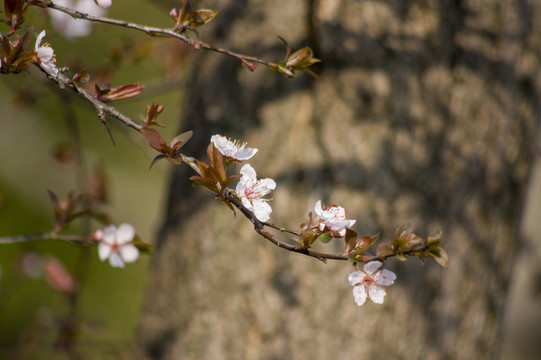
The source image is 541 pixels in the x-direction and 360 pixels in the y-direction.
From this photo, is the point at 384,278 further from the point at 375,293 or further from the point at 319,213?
the point at 319,213

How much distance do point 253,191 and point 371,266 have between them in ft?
0.72

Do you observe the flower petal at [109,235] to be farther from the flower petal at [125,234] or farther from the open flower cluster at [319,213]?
the open flower cluster at [319,213]

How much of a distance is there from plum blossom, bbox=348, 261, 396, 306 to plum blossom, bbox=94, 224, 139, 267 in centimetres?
54

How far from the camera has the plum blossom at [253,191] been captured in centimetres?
72

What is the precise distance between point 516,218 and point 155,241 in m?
1.25

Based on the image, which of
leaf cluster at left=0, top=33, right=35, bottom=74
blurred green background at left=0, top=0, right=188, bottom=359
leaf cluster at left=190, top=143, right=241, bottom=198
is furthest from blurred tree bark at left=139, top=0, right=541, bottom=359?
blurred green background at left=0, top=0, right=188, bottom=359

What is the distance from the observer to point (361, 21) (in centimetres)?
137

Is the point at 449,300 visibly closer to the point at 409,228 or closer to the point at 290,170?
the point at 290,170

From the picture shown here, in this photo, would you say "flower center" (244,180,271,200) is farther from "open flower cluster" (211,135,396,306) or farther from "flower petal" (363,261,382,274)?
"flower petal" (363,261,382,274)

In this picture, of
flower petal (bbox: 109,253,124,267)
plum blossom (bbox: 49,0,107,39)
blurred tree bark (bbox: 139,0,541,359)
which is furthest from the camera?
plum blossom (bbox: 49,0,107,39)

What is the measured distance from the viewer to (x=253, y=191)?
29.7 inches

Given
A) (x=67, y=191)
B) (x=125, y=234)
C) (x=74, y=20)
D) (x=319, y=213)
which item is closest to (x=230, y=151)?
(x=319, y=213)

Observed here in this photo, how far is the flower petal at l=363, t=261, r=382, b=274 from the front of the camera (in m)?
0.72

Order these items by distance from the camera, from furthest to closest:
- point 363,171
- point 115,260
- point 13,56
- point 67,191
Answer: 1. point 67,191
2. point 363,171
3. point 115,260
4. point 13,56
